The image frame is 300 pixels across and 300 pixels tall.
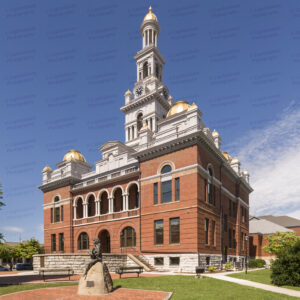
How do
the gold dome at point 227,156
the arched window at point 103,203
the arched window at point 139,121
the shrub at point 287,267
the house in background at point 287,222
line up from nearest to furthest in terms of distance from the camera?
the shrub at point 287,267 → the arched window at point 103,203 → the gold dome at point 227,156 → the arched window at point 139,121 → the house in background at point 287,222

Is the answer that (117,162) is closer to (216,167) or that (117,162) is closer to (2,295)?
(216,167)

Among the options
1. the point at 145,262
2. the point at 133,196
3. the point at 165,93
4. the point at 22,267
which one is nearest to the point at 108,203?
the point at 133,196

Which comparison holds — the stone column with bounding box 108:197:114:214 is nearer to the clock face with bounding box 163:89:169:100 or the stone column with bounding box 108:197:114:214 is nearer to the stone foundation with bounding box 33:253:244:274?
the stone foundation with bounding box 33:253:244:274

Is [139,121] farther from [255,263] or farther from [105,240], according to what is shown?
[255,263]

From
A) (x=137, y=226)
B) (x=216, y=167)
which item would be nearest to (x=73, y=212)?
(x=137, y=226)

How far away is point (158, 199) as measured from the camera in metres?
29.6

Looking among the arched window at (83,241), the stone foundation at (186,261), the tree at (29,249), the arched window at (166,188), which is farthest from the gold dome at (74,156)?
the tree at (29,249)

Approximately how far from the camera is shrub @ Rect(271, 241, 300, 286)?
57.3 ft

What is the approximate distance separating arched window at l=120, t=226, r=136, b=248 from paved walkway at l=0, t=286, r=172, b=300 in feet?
53.5

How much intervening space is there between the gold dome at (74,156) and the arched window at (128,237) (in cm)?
1562

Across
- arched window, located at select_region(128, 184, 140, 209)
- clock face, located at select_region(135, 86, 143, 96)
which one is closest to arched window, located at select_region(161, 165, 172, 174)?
arched window, located at select_region(128, 184, 140, 209)

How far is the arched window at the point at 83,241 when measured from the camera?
121ft

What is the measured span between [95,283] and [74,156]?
31.4m

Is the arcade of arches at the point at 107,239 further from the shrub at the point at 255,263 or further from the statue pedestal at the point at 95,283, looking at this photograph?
the shrub at the point at 255,263
